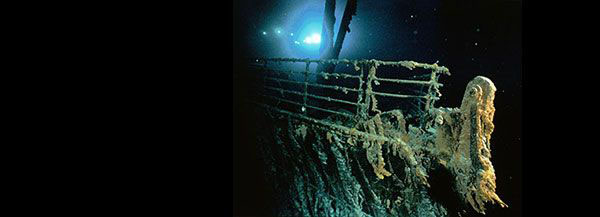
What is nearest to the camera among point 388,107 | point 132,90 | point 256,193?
point 132,90

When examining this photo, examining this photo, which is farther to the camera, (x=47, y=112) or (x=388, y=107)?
(x=388, y=107)

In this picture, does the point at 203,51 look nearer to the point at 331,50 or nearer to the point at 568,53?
the point at 568,53

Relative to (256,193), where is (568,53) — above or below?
above

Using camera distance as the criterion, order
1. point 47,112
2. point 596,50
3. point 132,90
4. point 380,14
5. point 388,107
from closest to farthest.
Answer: point 596,50 → point 47,112 → point 132,90 → point 388,107 → point 380,14

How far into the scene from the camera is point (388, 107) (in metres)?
11.3

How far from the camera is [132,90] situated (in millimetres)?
2641

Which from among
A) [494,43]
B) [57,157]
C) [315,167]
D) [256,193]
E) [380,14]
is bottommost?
[256,193]

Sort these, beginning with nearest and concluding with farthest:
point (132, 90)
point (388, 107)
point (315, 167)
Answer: point (132, 90) → point (315, 167) → point (388, 107)

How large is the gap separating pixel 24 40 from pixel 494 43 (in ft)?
43.5

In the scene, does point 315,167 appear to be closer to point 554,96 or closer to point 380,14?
point 554,96

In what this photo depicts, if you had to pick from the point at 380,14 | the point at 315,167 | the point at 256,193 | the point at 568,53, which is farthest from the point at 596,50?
the point at 380,14

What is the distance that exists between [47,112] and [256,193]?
4435mm

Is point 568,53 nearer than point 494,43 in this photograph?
Yes

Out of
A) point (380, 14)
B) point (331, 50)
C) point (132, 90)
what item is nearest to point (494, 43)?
point (380, 14)
